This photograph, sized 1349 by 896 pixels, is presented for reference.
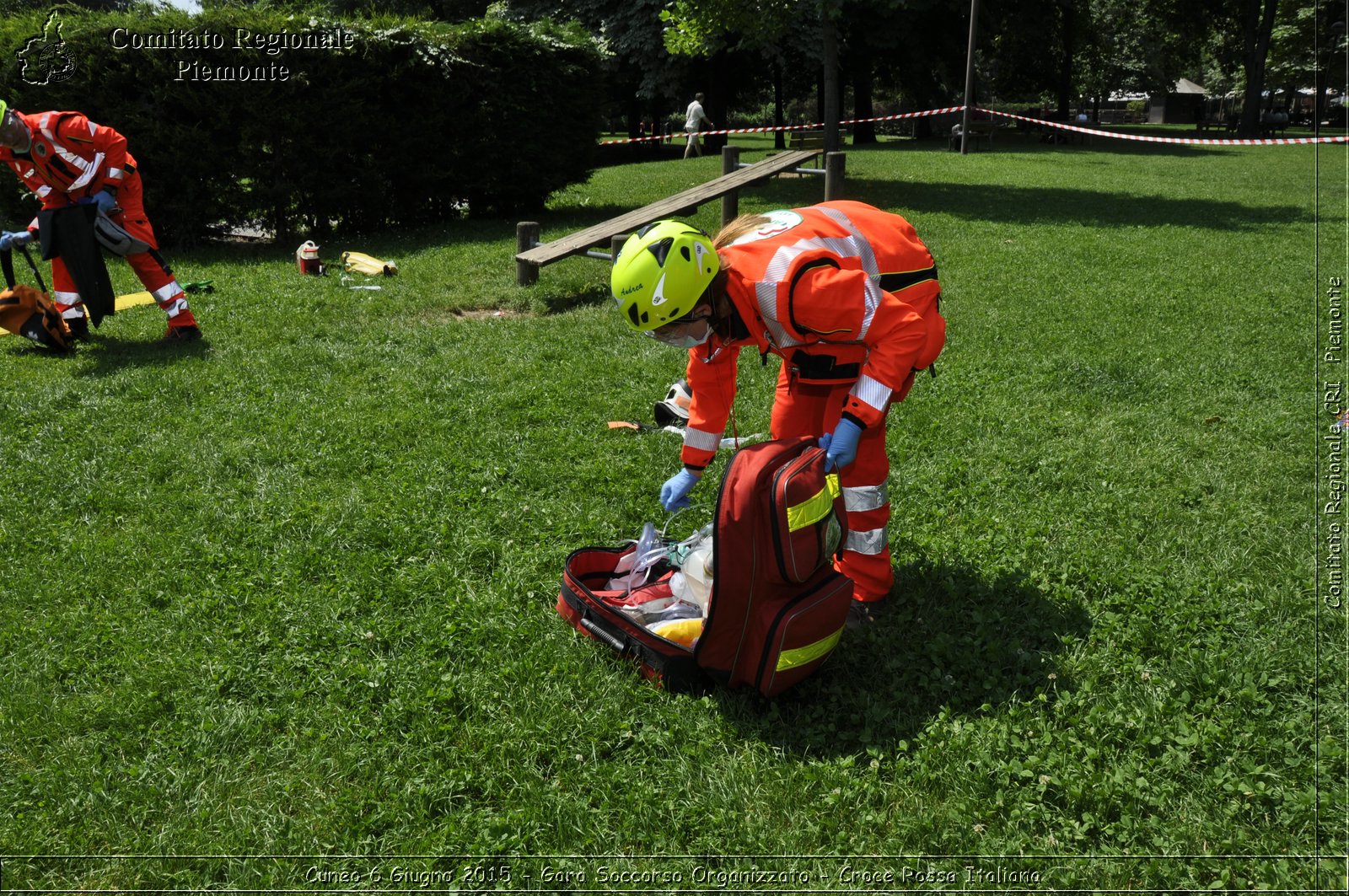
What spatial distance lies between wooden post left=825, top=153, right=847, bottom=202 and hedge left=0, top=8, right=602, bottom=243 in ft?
15.5

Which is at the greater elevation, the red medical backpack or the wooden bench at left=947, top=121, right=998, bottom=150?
the wooden bench at left=947, top=121, right=998, bottom=150

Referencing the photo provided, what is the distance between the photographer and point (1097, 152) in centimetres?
2930

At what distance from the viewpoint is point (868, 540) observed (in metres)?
3.76

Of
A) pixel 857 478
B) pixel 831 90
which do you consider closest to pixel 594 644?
pixel 857 478

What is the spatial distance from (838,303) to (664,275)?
635mm

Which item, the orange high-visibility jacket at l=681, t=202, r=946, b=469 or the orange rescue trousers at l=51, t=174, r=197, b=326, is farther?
the orange rescue trousers at l=51, t=174, r=197, b=326

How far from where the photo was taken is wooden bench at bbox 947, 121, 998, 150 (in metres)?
30.3

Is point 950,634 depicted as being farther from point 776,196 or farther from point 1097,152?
point 1097,152

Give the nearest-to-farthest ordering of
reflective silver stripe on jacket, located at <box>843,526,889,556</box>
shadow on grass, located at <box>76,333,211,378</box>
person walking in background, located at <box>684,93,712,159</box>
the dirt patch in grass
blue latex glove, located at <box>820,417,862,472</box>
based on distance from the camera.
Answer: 1. blue latex glove, located at <box>820,417,862,472</box>
2. reflective silver stripe on jacket, located at <box>843,526,889,556</box>
3. shadow on grass, located at <box>76,333,211,378</box>
4. the dirt patch in grass
5. person walking in background, located at <box>684,93,712,159</box>

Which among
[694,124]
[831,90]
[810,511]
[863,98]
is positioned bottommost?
[810,511]

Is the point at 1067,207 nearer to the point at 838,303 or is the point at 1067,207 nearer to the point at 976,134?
the point at 838,303

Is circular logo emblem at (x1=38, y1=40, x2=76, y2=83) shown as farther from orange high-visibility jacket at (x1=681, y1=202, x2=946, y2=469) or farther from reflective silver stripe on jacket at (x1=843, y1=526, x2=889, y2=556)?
reflective silver stripe on jacket at (x1=843, y1=526, x2=889, y2=556)

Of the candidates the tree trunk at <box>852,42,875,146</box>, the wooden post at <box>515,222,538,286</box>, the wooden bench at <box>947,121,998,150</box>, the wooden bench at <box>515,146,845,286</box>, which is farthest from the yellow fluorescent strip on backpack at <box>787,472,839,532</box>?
the tree trunk at <box>852,42,875,146</box>

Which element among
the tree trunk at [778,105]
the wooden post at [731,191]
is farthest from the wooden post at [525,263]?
the tree trunk at [778,105]
